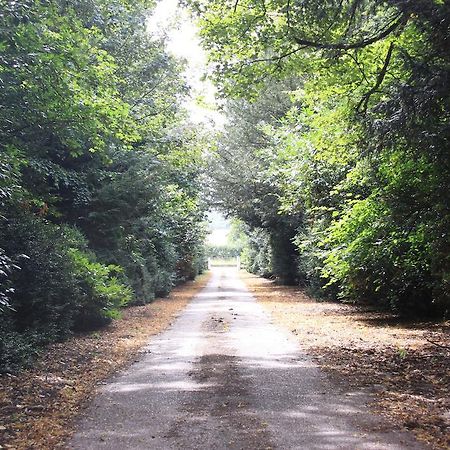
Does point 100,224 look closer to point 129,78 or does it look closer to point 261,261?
point 129,78

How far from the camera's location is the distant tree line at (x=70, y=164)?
9188mm

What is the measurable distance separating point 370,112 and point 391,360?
4367mm

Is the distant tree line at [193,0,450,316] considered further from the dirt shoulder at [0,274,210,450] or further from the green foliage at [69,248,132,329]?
the dirt shoulder at [0,274,210,450]

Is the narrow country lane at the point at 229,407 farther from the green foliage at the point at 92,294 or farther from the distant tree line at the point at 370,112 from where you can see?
the distant tree line at the point at 370,112

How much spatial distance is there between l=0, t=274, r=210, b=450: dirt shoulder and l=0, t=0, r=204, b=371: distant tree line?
487 millimetres

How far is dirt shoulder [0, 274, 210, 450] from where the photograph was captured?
18.0 feet

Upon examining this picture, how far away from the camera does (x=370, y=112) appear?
29.7ft

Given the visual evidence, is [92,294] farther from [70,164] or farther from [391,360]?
[391,360]

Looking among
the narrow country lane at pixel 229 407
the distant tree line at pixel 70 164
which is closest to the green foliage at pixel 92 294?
the distant tree line at pixel 70 164

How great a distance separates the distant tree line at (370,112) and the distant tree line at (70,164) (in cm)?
298

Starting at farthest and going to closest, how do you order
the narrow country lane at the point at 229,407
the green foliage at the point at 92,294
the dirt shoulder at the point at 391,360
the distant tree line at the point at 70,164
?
the green foliage at the point at 92,294
the distant tree line at the point at 70,164
the dirt shoulder at the point at 391,360
the narrow country lane at the point at 229,407

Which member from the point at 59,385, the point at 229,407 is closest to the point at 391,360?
the point at 229,407

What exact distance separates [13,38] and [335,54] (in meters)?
5.83

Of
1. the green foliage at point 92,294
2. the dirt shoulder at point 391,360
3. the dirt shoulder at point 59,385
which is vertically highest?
the green foliage at point 92,294
